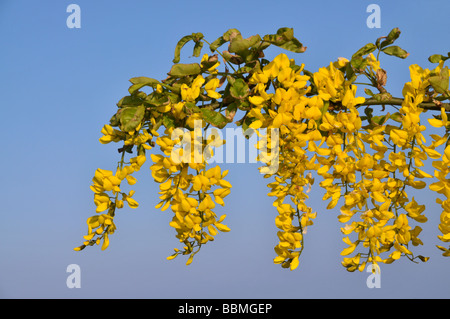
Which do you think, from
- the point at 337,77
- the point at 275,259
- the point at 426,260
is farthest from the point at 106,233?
the point at 426,260

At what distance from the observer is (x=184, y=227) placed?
1481 millimetres

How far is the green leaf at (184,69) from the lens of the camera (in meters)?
1.47

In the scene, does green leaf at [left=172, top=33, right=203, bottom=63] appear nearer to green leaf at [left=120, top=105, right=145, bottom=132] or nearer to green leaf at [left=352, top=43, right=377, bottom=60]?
green leaf at [left=120, top=105, right=145, bottom=132]

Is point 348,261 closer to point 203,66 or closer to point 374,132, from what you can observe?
point 374,132

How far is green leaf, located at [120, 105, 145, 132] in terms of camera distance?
143cm

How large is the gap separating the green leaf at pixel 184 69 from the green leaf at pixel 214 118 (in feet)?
0.46

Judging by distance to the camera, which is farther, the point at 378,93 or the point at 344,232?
the point at 378,93

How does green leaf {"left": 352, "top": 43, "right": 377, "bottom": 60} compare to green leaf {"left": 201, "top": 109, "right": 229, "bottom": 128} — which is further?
green leaf {"left": 352, "top": 43, "right": 377, "bottom": 60}

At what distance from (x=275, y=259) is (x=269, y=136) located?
15.8 inches

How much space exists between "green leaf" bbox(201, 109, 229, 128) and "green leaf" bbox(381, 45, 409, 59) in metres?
0.61

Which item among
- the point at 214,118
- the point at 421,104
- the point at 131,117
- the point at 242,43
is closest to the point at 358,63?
the point at 421,104

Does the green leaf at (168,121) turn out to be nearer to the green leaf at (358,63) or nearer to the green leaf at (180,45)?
the green leaf at (180,45)

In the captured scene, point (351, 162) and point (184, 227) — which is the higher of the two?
point (351, 162)

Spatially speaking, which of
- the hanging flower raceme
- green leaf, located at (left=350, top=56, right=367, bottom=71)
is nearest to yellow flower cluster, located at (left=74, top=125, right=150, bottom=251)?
the hanging flower raceme
